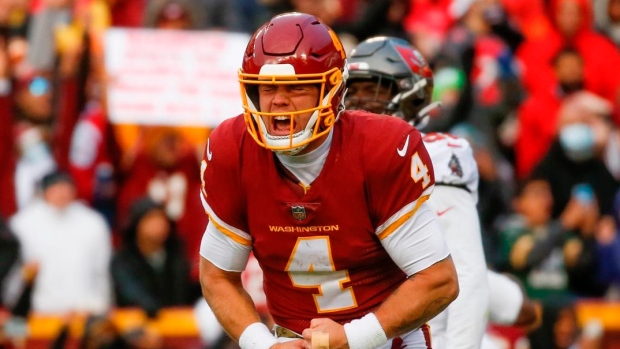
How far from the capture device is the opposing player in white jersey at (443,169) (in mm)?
5352

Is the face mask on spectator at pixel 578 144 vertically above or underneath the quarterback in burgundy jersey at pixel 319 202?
underneath

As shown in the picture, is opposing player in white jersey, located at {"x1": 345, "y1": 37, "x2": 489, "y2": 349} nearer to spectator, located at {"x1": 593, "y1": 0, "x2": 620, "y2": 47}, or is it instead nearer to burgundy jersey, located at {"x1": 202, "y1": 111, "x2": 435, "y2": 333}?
burgundy jersey, located at {"x1": 202, "y1": 111, "x2": 435, "y2": 333}

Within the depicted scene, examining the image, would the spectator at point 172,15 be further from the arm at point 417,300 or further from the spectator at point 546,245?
the arm at point 417,300

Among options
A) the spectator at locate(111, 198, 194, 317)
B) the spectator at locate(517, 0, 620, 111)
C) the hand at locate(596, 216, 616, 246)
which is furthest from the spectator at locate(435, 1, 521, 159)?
the spectator at locate(111, 198, 194, 317)

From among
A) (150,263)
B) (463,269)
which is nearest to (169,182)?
(150,263)

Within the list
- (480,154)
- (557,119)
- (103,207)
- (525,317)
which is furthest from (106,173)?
(525,317)

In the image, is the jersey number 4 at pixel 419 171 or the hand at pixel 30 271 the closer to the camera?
the jersey number 4 at pixel 419 171

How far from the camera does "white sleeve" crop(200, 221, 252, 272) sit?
4.80 meters

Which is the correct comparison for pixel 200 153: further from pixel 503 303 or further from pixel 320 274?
pixel 320 274

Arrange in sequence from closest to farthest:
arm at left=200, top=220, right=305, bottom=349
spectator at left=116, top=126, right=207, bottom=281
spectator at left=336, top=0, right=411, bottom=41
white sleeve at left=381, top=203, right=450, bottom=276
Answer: white sleeve at left=381, top=203, right=450, bottom=276
arm at left=200, top=220, right=305, bottom=349
spectator at left=116, top=126, right=207, bottom=281
spectator at left=336, top=0, right=411, bottom=41

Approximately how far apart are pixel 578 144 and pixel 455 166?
226 inches

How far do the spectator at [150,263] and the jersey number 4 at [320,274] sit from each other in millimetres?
4998

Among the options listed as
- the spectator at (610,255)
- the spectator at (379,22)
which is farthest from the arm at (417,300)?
the spectator at (379,22)

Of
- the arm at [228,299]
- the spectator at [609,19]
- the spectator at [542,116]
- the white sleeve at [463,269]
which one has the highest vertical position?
the arm at [228,299]
